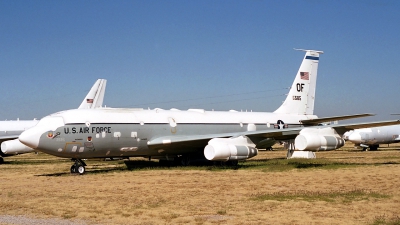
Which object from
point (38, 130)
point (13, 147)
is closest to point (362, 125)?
point (38, 130)

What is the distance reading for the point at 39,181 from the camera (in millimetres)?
22078

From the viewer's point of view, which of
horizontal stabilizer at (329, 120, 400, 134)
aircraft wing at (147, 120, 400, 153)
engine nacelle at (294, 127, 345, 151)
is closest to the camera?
engine nacelle at (294, 127, 345, 151)

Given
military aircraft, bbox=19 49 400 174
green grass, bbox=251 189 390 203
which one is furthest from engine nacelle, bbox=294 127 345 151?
green grass, bbox=251 189 390 203

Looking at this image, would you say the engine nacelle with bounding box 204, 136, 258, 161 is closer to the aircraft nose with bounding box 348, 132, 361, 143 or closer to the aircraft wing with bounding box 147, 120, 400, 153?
the aircraft wing with bounding box 147, 120, 400, 153

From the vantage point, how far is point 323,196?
1565 cm

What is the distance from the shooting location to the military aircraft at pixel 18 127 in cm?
3697

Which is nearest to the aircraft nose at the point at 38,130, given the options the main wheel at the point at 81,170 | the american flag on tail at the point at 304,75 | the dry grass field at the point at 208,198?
the dry grass field at the point at 208,198

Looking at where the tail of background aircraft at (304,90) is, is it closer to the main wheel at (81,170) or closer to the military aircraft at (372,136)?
the main wheel at (81,170)

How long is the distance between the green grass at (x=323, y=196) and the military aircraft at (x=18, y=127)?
973 inches

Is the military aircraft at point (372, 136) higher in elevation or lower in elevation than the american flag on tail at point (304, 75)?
lower

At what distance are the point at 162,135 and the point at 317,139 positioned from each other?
8.57 meters

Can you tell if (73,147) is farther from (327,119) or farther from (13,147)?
(327,119)

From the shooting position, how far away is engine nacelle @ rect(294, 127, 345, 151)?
87.1 ft

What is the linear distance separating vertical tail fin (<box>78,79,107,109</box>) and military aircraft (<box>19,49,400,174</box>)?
23588 millimetres
